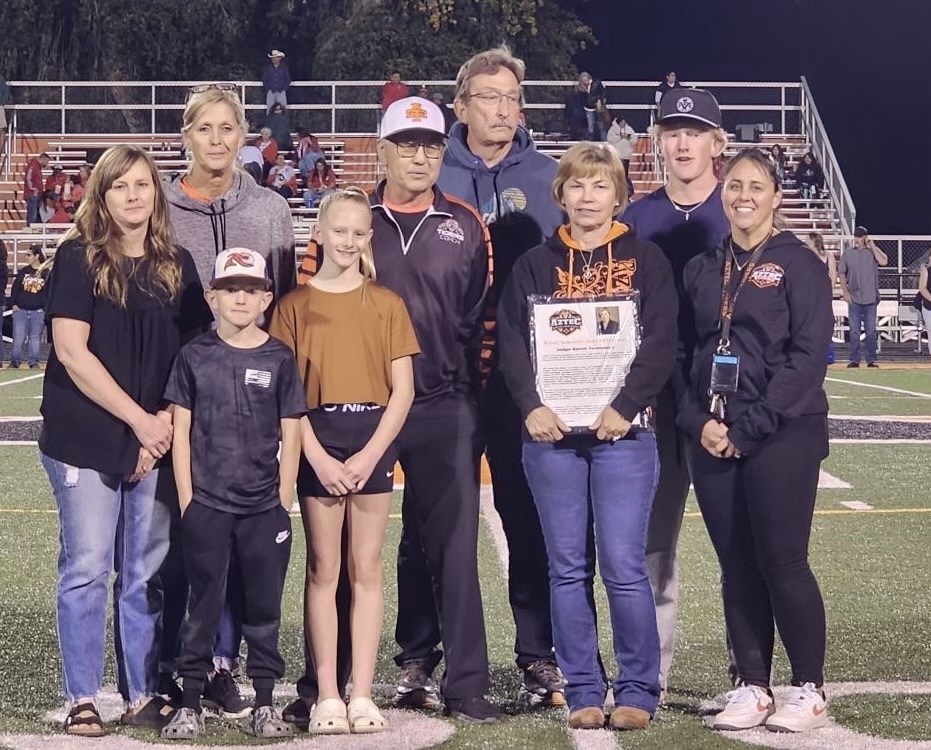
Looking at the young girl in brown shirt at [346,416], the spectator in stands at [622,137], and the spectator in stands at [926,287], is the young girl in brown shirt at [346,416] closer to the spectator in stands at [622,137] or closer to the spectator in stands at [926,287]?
the spectator in stands at [926,287]

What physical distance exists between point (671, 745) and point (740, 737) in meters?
0.24

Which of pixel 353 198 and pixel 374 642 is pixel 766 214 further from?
pixel 374 642

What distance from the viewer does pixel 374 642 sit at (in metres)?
4.63

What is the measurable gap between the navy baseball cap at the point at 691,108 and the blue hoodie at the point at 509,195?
0.48 metres

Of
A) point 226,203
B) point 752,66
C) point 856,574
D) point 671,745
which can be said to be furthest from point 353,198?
point 752,66

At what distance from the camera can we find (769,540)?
179 inches

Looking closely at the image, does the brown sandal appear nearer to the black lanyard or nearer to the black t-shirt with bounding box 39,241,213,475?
the black t-shirt with bounding box 39,241,213,475

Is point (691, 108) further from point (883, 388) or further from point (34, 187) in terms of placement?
point (34, 187)

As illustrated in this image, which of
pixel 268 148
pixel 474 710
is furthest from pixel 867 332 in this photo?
pixel 474 710

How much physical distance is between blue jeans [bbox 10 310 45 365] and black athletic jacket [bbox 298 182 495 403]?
15987 mm

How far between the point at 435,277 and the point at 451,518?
0.75m

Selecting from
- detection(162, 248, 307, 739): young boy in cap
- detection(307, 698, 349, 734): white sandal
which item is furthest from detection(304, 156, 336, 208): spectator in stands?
detection(307, 698, 349, 734): white sandal

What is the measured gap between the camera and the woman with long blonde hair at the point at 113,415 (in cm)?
443

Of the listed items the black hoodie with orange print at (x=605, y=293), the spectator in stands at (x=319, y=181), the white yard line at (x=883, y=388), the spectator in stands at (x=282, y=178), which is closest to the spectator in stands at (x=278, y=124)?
the spectator in stands at (x=319, y=181)
